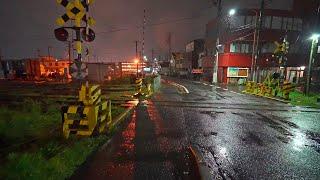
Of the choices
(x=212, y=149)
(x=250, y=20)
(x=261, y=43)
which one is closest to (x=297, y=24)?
(x=261, y=43)

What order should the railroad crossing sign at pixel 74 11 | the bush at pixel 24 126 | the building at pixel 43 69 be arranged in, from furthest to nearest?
1. the building at pixel 43 69
2. the railroad crossing sign at pixel 74 11
3. the bush at pixel 24 126

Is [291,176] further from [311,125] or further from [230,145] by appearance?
[311,125]

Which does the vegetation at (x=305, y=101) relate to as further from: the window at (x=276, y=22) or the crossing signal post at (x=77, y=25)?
the window at (x=276, y=22)

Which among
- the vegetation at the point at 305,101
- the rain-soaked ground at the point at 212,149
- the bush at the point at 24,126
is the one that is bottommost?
the vegetation at the point at 305,101

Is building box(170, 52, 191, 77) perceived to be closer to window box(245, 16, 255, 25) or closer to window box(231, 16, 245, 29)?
window box(231, 16, 245, 29)

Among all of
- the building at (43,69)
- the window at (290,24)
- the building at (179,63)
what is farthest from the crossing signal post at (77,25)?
the building at (179,63)

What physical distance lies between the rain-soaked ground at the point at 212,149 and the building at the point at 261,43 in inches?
1311

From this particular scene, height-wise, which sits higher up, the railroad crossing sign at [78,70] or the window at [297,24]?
the window at [297,24]

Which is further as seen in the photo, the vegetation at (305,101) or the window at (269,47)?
the window at (269,47)

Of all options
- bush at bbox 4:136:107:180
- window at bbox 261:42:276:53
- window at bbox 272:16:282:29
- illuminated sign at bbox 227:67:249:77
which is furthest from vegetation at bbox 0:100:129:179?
window at bbox 272:16:282:29

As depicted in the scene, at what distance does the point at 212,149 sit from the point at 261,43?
4273 centimetres

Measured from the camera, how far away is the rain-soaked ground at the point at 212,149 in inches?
222

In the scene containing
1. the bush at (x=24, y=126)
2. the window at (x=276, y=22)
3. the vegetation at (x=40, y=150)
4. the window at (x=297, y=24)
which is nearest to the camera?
the vegetation at (x=40, y=150)

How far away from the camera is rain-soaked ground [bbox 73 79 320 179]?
564 centimetres
